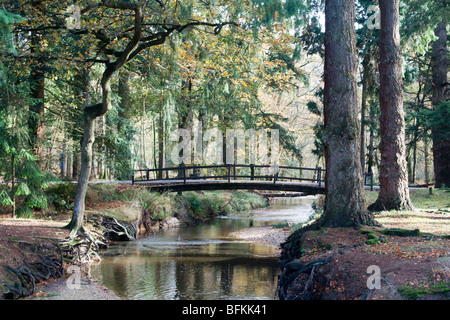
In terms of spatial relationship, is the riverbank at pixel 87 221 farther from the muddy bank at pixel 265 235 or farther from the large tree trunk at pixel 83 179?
the muddy bank at pixel 265 235

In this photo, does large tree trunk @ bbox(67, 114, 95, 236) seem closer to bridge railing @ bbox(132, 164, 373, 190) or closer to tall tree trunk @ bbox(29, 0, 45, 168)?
tall tree trunk @ bbox(29, 0, 45, 168)

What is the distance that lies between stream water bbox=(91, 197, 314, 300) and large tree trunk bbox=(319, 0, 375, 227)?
7.75 ft

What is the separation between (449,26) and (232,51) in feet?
43.7

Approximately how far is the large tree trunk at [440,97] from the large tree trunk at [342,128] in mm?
12714

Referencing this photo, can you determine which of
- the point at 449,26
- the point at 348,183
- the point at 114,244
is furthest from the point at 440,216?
the point at 449,26

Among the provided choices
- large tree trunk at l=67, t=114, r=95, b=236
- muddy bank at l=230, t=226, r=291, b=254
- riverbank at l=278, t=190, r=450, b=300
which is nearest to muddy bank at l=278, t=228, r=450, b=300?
riverbank at l=278, t=190, r=450, b=300

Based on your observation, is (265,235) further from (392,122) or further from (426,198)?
(426,198)

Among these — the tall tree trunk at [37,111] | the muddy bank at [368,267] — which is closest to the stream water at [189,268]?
the muddy bank at [368,267]

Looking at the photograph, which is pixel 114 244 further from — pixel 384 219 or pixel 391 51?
pixel 391 51

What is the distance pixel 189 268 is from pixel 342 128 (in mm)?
5197

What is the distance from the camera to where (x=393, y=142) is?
13.1 metres

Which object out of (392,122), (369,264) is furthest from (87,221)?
(392,122)

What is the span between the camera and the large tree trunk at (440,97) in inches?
809

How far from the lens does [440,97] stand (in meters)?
21.1
